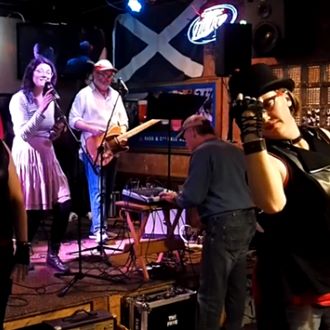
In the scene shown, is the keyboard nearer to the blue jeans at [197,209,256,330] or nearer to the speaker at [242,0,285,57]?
the blue jeans at [197,209,256,330]

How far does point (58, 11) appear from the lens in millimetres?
7523

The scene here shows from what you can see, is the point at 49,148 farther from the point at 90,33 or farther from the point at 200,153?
the point at 90,33

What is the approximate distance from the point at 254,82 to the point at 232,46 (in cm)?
332

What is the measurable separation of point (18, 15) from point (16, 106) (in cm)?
337

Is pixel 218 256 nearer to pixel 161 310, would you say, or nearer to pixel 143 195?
pixel 161 310

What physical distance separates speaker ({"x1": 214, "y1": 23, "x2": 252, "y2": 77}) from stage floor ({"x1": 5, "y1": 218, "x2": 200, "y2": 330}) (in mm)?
1711

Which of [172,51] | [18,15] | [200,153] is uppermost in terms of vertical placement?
[18,15]

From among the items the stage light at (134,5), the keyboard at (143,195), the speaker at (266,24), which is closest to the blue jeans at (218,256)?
the keyboard at (143,195)

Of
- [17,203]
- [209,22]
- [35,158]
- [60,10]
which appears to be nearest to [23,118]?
[35,158]

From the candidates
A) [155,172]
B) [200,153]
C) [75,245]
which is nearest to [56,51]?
[155,172]

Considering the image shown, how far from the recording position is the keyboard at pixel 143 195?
14.3ft

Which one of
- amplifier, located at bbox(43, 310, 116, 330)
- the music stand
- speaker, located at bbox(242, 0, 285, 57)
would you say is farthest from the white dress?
speaker, located at bbox(242, 0, 285, 57)

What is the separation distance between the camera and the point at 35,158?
434 centimetres

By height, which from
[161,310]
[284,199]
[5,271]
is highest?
[284,199]
